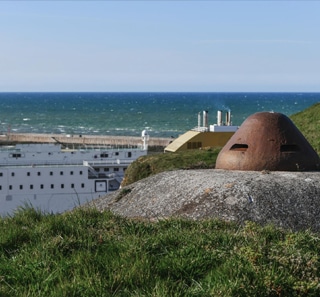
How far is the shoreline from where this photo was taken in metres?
74.7

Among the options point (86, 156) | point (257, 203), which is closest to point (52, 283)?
point (257, 203)

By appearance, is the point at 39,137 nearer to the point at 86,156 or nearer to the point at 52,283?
the point at 86,156

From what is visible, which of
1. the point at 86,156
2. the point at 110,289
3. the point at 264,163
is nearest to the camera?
the point at 110,289

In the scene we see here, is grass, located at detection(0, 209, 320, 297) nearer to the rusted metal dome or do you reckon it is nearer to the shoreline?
the rusted metal dome

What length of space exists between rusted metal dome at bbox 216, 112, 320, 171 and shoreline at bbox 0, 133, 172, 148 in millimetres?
57766

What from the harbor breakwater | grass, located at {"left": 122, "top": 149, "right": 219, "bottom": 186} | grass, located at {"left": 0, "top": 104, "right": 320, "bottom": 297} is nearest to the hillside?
grass, located at {"left": 122, "top": 149, "right": 219, "bottom": 186}

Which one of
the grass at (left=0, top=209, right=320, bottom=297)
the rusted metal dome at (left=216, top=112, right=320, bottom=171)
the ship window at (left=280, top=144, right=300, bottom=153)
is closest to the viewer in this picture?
the grass at (left=0, top=209, right=320, bottom=297)

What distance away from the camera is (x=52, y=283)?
559 centimetres

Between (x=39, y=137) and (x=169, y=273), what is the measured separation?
79888mm

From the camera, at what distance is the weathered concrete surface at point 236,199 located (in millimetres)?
10531

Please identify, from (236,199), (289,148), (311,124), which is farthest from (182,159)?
(236,199)

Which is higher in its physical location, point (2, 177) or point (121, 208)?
point (121, 208)

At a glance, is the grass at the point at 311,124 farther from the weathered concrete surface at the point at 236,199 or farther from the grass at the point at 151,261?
the grass at the point at 151,261

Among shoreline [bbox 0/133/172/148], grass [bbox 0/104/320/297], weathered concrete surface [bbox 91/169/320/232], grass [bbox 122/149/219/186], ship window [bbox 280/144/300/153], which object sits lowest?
shoreline [bbox 0/133/172/148]
